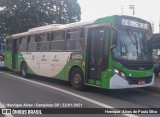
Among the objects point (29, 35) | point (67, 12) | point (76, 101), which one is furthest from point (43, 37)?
point (67, 12)

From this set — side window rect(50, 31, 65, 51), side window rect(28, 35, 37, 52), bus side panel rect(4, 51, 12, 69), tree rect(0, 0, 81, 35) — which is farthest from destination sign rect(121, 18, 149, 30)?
tree rect(0, 0, 81, 35)

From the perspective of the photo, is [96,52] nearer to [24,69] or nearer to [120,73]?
[120,73]

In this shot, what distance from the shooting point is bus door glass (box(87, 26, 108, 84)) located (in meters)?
11.5

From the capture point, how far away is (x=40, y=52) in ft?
53.8

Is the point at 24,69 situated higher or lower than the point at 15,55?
lower

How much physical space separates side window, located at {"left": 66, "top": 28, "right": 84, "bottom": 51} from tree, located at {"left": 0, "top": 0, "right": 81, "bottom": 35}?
22035 mm

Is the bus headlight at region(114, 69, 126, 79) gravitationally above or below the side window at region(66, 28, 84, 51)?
below

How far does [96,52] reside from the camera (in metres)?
11.9

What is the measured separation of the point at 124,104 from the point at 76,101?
5.14 feet

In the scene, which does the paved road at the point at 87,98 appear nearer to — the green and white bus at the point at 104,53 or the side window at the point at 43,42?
the green and white bus at the point at 104,53

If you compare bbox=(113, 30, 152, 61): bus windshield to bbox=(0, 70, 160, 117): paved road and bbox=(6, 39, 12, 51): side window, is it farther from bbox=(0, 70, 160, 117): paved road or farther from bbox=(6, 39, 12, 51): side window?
bbox=(6, 39, 12, 51): side window

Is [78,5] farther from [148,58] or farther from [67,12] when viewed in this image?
[148,58]

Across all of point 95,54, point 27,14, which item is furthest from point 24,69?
point 27,14

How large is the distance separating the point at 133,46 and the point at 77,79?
2.81 metres
